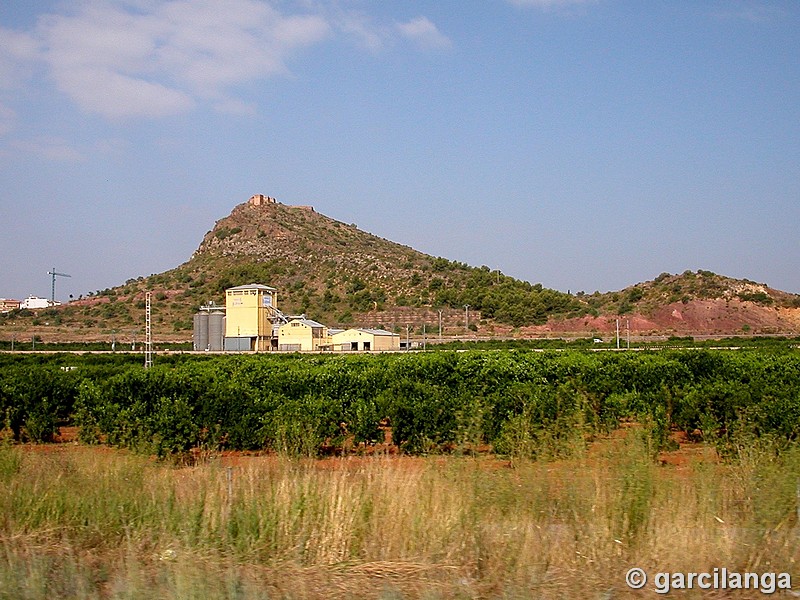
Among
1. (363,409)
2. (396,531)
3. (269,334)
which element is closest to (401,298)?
(269,334)

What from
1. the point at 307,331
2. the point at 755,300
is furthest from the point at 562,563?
the point at 755,300

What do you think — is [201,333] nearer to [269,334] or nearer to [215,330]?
[215,330]

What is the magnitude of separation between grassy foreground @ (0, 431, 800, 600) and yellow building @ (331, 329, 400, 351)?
147 ft

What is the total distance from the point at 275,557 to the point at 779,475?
462 cm

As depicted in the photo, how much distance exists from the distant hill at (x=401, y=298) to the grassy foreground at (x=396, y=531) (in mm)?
66137

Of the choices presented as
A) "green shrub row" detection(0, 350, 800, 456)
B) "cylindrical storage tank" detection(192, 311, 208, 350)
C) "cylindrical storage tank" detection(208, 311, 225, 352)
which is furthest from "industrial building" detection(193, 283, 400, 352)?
"green shrub row" detection(0, 350, 800, 456)

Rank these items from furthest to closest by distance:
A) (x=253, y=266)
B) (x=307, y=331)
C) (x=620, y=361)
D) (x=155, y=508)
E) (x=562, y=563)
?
(x=253, y=266) → (x=307, y=331) → (x=620, y=361) → (x=155, y=508) → (x=562, y=563)

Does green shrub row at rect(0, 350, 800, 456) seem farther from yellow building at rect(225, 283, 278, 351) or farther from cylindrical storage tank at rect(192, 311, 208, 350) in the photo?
cylindrical storage tank at rect(192, 311, 208, 350)

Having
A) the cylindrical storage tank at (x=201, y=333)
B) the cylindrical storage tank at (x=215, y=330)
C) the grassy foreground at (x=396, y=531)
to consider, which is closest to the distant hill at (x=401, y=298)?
the cylindrical storage tank at (x=201, y=333)

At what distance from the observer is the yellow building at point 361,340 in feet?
172

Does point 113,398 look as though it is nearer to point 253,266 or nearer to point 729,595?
point 729,595

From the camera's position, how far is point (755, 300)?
80.6 m

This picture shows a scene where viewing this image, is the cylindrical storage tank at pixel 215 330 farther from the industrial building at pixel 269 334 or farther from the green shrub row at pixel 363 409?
the green shrub row at pixel 363 409

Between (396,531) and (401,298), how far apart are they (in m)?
78.2
